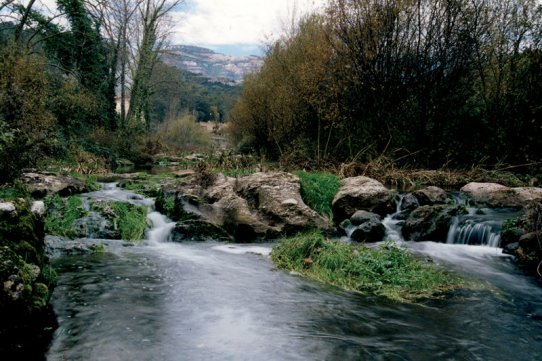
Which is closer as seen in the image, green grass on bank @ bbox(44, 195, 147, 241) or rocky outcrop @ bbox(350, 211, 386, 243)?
green grass on bank @ bbox(44, 195, 147, 241)

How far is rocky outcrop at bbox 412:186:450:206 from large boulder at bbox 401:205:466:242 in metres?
2.01

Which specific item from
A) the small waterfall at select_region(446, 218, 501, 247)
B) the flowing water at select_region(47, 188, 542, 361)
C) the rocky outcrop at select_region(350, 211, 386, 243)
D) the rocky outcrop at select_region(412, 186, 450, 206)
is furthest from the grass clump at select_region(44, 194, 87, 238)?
the rocky outcrop at select_region(412, 186, 450, 206)

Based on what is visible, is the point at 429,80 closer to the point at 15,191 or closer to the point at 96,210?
the point at 96,210

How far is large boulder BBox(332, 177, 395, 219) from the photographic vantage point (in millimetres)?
11312

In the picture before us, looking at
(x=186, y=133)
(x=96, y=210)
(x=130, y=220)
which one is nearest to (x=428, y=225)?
(x=130, y=220)

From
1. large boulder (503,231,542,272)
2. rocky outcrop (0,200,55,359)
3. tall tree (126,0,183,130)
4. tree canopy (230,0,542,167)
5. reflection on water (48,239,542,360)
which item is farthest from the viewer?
tall tree (126,0,183,130)

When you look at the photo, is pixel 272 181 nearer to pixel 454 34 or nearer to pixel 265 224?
pixel 265 224

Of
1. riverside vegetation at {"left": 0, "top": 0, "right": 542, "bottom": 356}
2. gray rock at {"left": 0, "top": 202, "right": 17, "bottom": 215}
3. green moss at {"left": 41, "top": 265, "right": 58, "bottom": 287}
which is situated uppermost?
riverside vegetation at {"left": 0, "top": 0, "right": 542, "bottom": 356}

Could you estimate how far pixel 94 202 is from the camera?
33.3 ft

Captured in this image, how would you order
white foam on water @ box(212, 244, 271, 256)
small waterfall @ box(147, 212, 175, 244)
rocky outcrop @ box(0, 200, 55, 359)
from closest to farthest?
1. rocky outcrop @ box(0, 200, 55, 359)
2. white foam on water @ box(212, 244, 271, 256)
3. small waterfall @ box(147, 212, 175, 244)

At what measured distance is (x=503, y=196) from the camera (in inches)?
464

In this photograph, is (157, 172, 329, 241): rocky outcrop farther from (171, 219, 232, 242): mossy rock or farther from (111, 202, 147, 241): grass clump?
(111, 202, 147, 241): grass clump

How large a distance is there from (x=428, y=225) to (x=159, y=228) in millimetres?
6297

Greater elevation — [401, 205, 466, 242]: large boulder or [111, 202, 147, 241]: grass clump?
[401, 205, 466, 242]: large boulder
